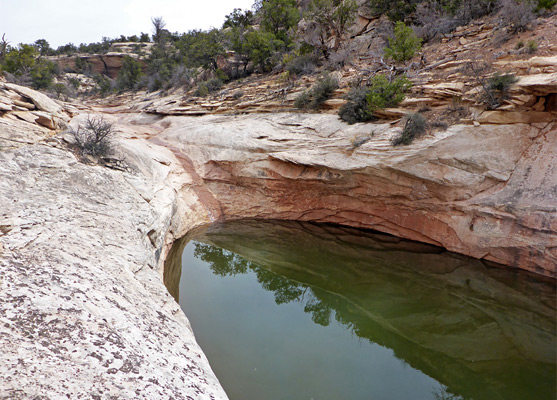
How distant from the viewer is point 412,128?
8578 millimetres

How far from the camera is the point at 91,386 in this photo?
7.61 feet

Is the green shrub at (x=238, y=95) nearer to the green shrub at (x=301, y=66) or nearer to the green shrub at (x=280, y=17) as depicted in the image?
the green shrub at (x=301, y=66)

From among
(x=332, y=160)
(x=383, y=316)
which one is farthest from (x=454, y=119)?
(x=383, y=316)

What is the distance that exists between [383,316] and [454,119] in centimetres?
545

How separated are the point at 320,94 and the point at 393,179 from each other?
435cm

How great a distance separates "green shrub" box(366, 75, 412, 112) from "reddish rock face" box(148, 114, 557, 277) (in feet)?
2.27

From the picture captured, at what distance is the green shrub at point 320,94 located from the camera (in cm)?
1162

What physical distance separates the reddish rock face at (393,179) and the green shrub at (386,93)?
0.69 m

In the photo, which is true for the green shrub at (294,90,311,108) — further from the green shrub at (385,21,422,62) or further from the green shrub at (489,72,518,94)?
the green shrub at (489,72,518,94)

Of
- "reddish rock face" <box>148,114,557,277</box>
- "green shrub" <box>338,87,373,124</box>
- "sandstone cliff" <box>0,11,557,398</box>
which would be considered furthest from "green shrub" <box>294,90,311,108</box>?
"green shrub" <box>338,87,373,124</box>

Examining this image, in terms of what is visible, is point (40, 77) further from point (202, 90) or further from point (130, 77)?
point (202, 90)

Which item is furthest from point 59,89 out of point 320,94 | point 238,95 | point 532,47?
point 532,47

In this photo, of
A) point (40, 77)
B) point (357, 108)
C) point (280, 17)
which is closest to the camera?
point (357, 108)

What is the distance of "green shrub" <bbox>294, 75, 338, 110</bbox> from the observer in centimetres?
1162
